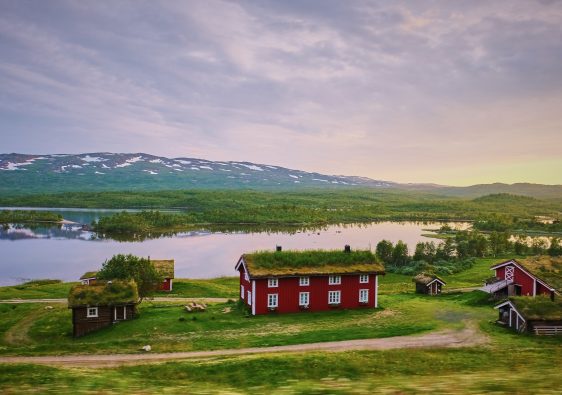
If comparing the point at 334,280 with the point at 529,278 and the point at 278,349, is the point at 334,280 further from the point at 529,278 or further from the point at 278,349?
the point at 529,278

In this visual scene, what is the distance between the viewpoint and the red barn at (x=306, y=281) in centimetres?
4322

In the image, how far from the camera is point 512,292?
47.2m

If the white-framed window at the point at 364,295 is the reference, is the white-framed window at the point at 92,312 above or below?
below

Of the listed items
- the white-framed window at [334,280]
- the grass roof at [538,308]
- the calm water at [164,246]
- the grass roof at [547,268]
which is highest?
the grass roof at [547,268]

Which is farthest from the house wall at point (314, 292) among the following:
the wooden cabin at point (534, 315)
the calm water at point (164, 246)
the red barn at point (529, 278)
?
the calm water at point (164, 246)

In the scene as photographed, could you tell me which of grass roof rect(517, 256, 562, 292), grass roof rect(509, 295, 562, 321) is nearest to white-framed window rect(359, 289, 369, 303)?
grass roof rect(509, 295, 562, 321)

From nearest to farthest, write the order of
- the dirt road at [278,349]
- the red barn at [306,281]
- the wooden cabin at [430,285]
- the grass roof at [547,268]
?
the dirt road at [278,349] < the red barn at [306,281] < the grass roof at [547,268] < the wooden cabin at [430,285]

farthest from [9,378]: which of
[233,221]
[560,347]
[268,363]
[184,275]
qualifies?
[233,221]

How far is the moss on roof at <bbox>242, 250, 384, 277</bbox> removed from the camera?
44.1 m

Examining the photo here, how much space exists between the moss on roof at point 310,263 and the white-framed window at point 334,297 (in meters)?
2.14

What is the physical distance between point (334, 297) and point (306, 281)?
3.40m

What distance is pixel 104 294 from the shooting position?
42.1 metres

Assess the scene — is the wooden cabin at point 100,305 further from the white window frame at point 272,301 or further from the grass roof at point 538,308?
the grass roof at point 538,308

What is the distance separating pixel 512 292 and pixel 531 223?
489 ft
